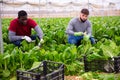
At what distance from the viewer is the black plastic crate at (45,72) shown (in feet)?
11.4

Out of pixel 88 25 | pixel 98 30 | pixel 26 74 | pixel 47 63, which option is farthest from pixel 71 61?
pixel 98 30

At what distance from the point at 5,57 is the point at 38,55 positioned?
2.15 feet

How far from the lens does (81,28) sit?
273 inches

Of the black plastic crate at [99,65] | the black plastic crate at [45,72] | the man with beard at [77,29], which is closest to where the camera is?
the black plastic crate at [45,72]

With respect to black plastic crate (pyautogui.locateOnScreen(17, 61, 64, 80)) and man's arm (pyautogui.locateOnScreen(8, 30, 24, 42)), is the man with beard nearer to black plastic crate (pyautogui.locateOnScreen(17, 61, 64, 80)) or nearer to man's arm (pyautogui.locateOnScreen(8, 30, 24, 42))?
man's arm (pyautogui.locateOnScreen(8, 30, 24, 42))

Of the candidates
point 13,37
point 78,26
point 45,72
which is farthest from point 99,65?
point 13,37

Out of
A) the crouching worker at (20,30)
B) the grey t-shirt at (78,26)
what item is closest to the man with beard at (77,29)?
the grey t-shirt at (78,26)

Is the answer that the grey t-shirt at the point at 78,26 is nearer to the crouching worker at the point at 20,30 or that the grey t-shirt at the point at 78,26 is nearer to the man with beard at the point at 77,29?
the man with beard at the point at 77,29

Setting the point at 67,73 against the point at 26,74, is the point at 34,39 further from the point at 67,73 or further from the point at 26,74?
the point at 26,74

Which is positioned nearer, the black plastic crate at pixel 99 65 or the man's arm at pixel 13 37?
the black plastic crate at pixel 99 65

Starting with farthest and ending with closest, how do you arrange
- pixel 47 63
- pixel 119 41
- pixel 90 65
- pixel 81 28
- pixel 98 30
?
pixel 98 30, pixel 81 28, pixel 119 41, pixel 90 65, pixel 47 63

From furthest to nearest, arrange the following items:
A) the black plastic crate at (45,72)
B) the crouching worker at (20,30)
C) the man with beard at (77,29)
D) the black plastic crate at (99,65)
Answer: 1. the man with beard at (77,29)
2. the crouching worker at (20,30)
3. the black plastic crate at (99,65)
4. the black plastic crate at (45,72)

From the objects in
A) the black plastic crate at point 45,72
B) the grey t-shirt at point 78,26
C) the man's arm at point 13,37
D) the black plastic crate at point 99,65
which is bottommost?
the black plastic crate at point 99,65

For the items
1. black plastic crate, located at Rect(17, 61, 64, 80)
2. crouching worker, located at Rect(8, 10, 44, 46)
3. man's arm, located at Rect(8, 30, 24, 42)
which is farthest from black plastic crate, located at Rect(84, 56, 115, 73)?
man's arm, located at Rect(8, 30, 24, 42)
